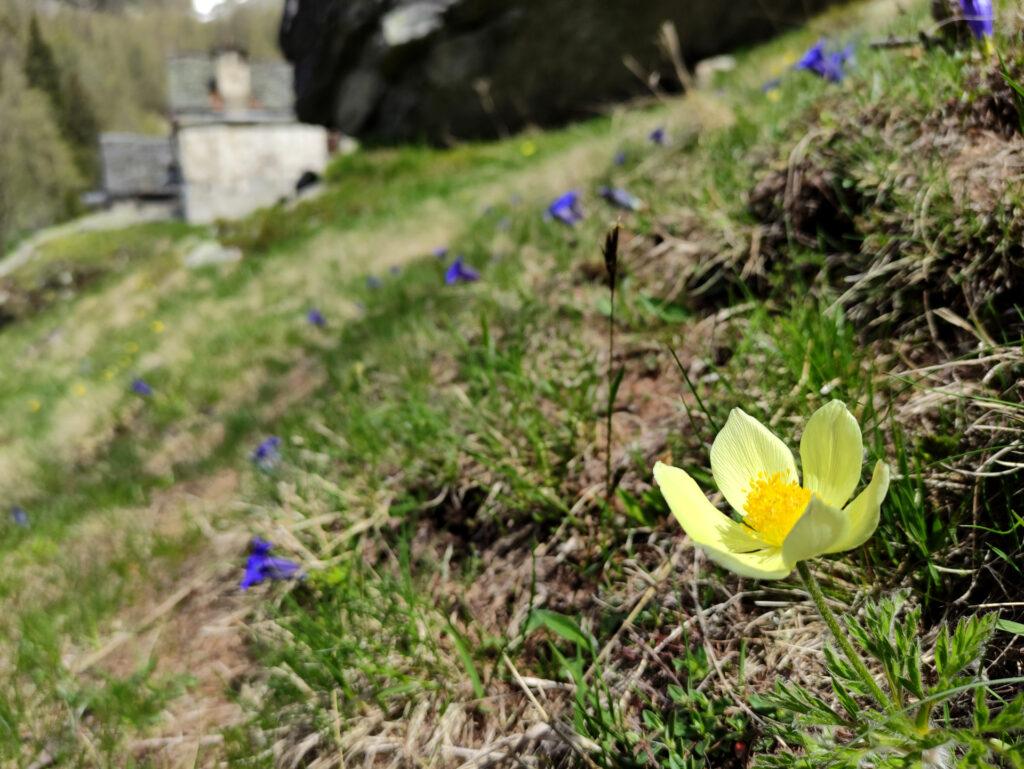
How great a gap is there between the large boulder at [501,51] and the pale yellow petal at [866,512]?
9739 mm

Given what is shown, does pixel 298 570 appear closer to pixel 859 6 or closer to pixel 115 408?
pixel 115 408

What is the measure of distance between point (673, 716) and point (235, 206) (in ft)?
98.8

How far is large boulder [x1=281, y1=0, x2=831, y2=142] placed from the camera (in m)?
10.2

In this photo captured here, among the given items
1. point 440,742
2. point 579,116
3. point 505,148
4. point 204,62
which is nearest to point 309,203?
point 505,148

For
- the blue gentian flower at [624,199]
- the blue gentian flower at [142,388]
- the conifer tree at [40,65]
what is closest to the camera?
the blue gentian flower at [624,199]

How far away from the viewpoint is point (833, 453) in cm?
100

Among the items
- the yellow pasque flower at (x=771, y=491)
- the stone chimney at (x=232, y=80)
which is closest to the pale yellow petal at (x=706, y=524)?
the yellow pasque flower at (x=771, y=491)

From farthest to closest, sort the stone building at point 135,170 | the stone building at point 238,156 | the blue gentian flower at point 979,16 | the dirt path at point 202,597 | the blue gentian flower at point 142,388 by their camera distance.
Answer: the stone building at point 135,170 < the stone building at point 238,156 < the blue gentian flower at point 142,388 < the dirt path at point 202,597 < the blue gentian flower at point 979,16

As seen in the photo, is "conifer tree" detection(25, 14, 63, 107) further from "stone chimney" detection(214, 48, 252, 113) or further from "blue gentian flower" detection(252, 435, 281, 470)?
"blue gentian flower" detection(252, 435, 281, 470)

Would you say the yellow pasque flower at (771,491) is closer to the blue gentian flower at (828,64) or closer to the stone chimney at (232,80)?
the blue gentian flower at (828,64)

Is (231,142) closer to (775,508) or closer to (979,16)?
(979,16)

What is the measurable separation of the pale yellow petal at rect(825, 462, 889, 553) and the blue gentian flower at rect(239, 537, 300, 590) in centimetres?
149

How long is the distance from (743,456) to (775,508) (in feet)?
0.46

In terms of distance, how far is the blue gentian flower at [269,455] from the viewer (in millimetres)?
2584
